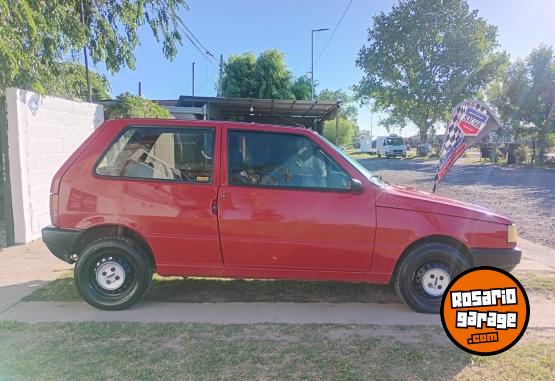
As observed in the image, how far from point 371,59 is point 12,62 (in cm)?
4089

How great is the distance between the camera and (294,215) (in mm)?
4434

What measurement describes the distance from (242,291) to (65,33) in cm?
607

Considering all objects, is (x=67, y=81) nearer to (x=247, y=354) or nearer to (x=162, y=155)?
(x=162, y=155)

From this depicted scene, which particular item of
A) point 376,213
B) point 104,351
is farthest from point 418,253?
point 104,351

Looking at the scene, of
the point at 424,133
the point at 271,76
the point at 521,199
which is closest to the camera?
the point at 521,199

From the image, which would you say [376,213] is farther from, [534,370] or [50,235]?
[50,235]

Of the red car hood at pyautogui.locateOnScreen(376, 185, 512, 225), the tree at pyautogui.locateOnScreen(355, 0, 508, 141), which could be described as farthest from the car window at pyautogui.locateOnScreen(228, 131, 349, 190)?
the tree at pyautogui.locateOnScreen(355, 0, 508, 141)

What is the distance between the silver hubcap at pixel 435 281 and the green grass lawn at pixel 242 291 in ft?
1.89

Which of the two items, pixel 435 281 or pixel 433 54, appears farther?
pixel 433 54

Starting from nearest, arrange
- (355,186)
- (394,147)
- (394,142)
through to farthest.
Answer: (355,186), (394,147), (394,142)

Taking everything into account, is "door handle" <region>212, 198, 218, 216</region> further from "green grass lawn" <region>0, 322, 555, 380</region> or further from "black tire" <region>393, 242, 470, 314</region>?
"black tire" <region>393, 242, 470, 314</region>

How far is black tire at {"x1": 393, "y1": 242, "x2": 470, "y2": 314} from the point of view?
445 centimetres

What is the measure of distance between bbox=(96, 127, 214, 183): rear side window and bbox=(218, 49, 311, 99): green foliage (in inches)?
1080

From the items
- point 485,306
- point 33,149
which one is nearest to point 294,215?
point 485,306
